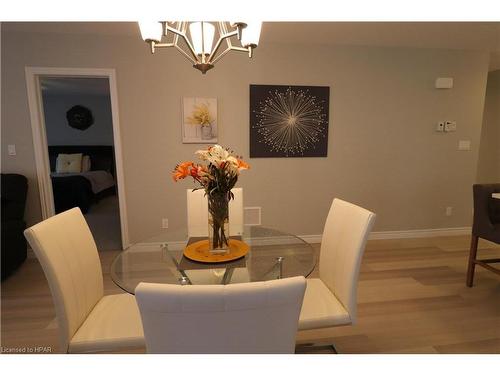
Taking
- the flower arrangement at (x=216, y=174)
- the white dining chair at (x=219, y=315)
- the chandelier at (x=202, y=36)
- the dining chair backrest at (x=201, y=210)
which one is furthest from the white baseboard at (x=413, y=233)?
the white dining chair at (x=219, y=315)

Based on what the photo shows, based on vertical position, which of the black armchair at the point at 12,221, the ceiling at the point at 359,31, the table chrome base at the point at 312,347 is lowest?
the table chrome base at the point at 312,347

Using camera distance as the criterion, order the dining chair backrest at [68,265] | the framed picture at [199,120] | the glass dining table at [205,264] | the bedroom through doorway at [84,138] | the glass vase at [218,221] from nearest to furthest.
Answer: the dining chair backrest at [68,265] < the glass dining table at [205,264] < the glass vase at [218,221] < the framed picture at [199,120] < the bedroom through doorway at [84,138]

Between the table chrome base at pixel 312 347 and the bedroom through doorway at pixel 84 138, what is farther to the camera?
the bedroom through doorway at pixel 84 138

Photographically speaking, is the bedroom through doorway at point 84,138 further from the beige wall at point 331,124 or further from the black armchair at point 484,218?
the black armchair at point 484,218

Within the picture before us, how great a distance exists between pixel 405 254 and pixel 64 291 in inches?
123

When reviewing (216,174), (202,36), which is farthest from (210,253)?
(202,36)

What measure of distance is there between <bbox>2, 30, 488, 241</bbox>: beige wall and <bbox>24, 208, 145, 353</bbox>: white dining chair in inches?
68.4

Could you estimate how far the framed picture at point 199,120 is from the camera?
2945 mm

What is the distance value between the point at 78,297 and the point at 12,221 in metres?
1.99

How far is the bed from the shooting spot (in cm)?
462

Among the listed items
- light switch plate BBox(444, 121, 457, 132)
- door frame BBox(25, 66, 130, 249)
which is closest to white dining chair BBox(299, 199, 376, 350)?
door frame BBox(25, 66, 130, 249)

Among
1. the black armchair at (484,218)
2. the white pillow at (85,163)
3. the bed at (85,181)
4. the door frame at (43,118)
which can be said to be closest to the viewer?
the black armchair at (484,218)

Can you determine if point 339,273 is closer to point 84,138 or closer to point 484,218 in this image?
point 484,218

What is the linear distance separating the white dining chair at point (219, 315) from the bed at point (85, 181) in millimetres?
4822
